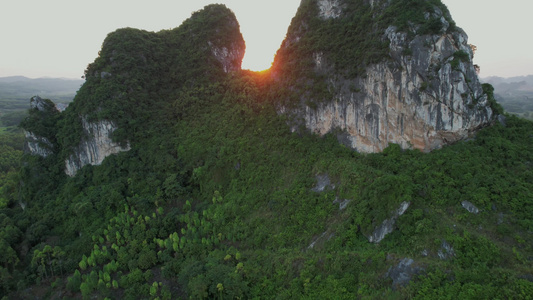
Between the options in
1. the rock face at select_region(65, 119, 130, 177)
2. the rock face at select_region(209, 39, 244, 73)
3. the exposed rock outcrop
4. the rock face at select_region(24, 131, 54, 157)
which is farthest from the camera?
the rock face at select_region(209, 39, 244, 73)

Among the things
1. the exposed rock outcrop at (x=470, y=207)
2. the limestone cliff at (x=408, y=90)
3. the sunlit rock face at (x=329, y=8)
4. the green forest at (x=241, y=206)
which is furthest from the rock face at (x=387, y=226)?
the sunlit rock face at (x=329, y=8)

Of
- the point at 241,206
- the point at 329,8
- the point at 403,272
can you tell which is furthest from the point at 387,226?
the point at 329,8

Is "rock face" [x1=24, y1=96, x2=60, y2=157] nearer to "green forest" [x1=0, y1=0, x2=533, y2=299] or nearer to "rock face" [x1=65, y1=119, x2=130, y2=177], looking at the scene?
"green forest" [x1=0, y1=0, x2=533, y2=299]

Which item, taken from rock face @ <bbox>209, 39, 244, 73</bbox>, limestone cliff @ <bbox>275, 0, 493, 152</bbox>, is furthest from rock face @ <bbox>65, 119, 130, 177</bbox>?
limestone cliff @ <bbox>275, 0, 493, 152</bbox>

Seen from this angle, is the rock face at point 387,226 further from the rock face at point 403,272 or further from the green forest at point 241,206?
the rock face at point 403,272

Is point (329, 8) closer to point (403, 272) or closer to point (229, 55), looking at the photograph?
point (229, 55)

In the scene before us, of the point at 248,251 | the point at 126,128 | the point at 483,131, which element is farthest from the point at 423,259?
the point at 126,128

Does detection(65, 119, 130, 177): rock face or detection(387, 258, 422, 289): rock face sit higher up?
detection(65, 119, 130, 177): rock face

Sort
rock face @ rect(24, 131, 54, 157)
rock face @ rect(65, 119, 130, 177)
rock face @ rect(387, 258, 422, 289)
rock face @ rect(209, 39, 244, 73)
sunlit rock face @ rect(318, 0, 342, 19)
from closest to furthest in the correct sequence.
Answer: rock face @ rect(387, 258, 422, 289), sunlit rock face @ rect(318, 0, 342, 19), rock face @ rect(65, 119, 130, 177), rock face @ rect(24, 131, 54, 157), rock face @ rect(209, 39, 244, 73)
